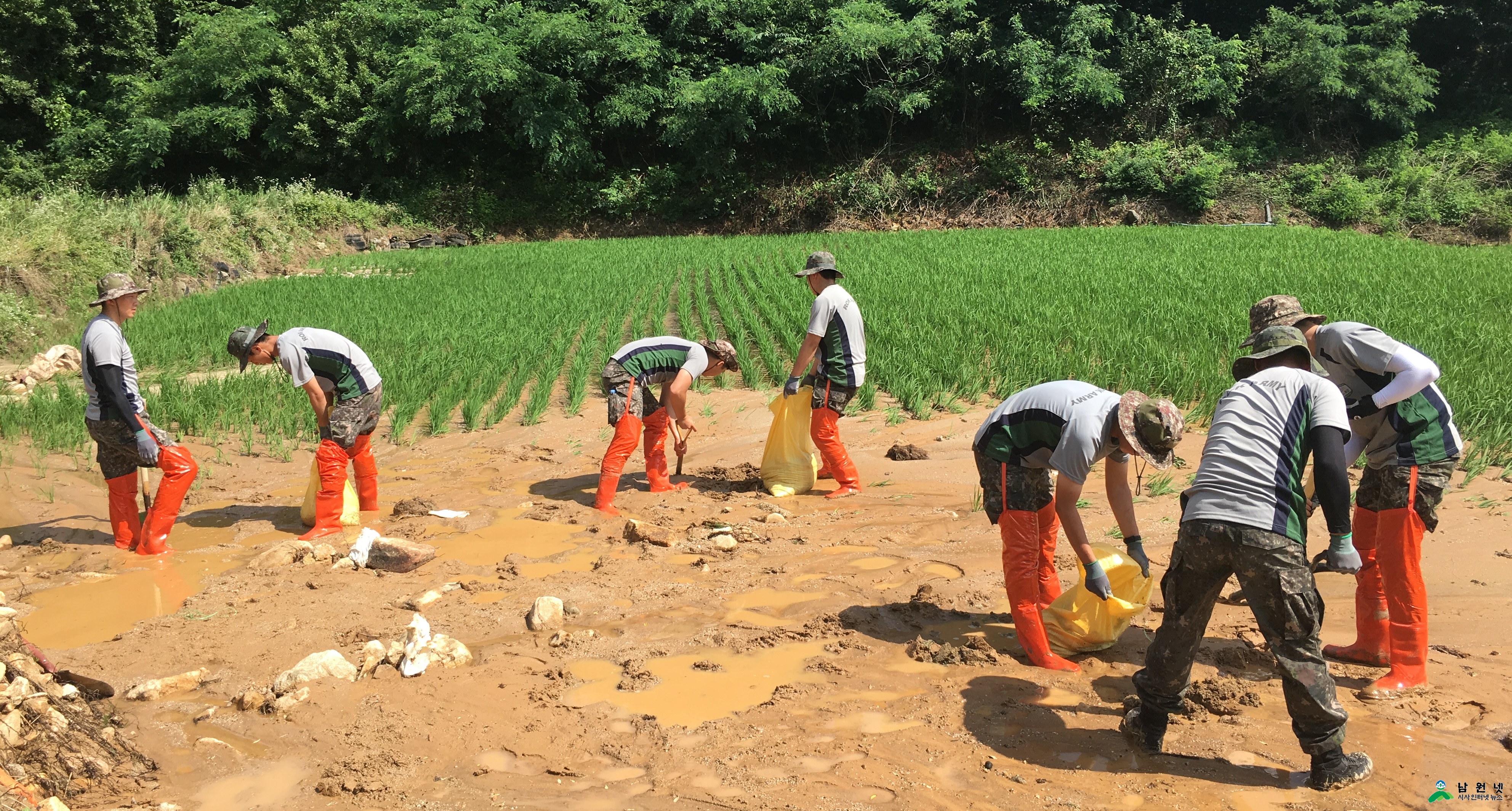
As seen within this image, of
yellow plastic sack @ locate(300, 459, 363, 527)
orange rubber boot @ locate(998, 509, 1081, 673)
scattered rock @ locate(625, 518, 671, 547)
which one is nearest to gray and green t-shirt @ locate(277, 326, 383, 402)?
yellow plastic sack @ locate(300, 459, 363, 527)

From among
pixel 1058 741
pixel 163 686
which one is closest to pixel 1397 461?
pixel 1058 741

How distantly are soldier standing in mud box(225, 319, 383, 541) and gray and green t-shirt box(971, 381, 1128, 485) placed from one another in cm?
359

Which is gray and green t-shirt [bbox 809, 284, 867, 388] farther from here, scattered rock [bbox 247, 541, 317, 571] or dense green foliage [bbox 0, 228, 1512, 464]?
scattered rock [bbox 247, 541, 317, 571]

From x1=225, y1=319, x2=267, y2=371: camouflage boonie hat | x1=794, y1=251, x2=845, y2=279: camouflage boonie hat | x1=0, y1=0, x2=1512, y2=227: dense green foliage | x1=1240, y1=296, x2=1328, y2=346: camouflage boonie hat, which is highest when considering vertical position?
x1=0, y1=0, x2=1512, y2=227: dense green foliage

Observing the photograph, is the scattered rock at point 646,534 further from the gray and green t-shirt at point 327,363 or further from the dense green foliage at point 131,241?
the dense green foliage at point 131,241

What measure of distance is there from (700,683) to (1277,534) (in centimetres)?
198

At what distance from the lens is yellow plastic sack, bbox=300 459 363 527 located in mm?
5691

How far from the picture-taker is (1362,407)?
3.49 m

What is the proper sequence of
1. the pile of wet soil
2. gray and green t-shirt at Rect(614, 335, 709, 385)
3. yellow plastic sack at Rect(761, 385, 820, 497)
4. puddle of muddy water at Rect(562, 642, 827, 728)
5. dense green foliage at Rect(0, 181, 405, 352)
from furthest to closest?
dense green foliage at Rect(0, 181, 405, 352), yellow plastic sack at Rect(761, 385, 820, 497), gray and green t-shirt at Rect(614, 335, 709, 385), puddle of muddy water at Rect(562, 642, 827, 728), the pile of wet soil

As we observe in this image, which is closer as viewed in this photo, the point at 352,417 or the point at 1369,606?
the point at 1369,606

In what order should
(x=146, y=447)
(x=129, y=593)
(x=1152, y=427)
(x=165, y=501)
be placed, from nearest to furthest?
1. (x=1152, y=427)
2. (x=129, y=593)
3. (x=146, y=447)
4. (x=165, y=501)

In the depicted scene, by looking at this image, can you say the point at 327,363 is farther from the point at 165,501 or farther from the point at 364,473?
the point at 165,501

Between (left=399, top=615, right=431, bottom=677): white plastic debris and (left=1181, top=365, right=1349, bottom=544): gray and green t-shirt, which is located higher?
(left=1181, top=365, right=1349, bottom=544): gray and green t-shirt

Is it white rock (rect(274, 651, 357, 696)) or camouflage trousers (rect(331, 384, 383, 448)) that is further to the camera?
camouflage trousers (rect(331, 384, 383, 448))
